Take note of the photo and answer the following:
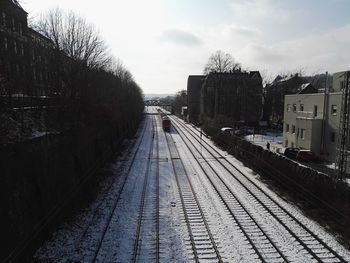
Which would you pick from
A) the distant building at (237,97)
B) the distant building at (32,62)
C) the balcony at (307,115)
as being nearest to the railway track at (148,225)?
the distant building at (32,62)

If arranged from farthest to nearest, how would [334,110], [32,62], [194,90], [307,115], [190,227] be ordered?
[194,90], [307,115], [334,110], [32,62], [190,227]

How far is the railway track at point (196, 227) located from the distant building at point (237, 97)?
1799 inches

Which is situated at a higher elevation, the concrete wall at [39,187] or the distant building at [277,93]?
the distant building at [277,93]

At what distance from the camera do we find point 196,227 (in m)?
13.4

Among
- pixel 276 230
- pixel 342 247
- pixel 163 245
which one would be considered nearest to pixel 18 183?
pixel 163 245

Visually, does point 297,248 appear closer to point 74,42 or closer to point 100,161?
point 100,161

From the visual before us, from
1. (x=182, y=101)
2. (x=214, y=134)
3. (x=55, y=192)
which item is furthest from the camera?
(x=182, y=101)

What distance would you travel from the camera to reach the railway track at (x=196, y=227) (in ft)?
36.2

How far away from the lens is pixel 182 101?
131 m

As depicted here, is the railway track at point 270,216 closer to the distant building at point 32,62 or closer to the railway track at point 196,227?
the railway track at point 196,227

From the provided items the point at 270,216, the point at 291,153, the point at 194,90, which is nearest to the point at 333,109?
the point at 291,153

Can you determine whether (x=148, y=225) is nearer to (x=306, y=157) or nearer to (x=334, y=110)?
(x=306, y=157)

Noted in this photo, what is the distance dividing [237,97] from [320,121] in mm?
33946

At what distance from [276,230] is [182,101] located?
119411 millimetres
